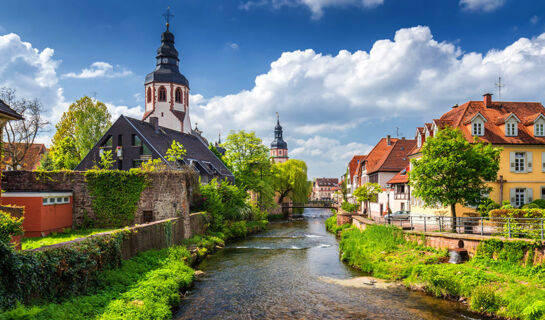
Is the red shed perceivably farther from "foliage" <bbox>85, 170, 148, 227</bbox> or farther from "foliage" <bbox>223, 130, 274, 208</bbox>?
"foliage" <bbox>223, 130, 274, 208</bbox>

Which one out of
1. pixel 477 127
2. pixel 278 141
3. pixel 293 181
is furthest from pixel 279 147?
pixel 477 127

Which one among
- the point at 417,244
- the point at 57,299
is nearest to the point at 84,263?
the point at 57,299

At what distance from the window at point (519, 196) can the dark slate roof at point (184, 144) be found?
2522cm

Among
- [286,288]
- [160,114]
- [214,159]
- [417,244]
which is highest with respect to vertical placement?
[160,114]

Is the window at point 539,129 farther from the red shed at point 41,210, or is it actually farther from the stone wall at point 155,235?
the red shed at point 41,210

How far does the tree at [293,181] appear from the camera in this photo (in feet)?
188

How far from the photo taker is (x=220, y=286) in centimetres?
1480

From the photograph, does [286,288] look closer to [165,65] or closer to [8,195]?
[8,195]

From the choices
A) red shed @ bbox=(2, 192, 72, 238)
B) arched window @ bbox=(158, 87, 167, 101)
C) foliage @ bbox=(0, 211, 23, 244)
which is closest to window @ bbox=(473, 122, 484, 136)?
foliage @ bbox=(0, 211, 23, 244)

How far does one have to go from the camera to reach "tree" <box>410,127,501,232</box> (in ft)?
57.6

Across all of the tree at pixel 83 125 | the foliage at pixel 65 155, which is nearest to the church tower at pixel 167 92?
the tree at pixel 83 125

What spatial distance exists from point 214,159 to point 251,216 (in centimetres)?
893

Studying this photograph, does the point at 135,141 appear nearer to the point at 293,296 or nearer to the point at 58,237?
the point at 58,237

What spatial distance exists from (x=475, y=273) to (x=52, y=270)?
13.2 m
